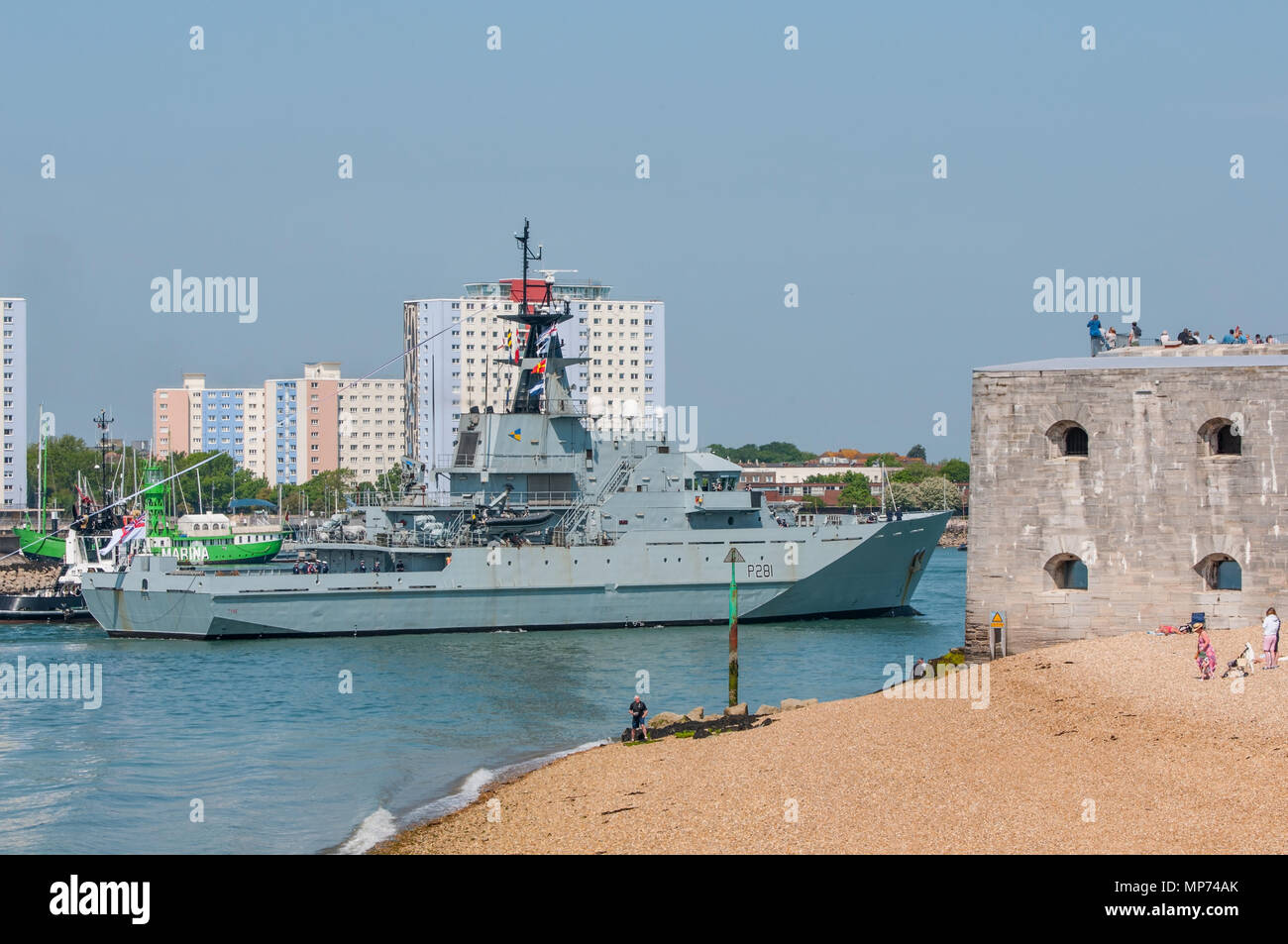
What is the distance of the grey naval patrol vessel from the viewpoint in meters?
36.3

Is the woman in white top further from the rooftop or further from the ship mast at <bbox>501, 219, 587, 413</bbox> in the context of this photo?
the ship mast at <bbox>501, 219, 587, 413</bbox>

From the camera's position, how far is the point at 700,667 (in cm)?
3089

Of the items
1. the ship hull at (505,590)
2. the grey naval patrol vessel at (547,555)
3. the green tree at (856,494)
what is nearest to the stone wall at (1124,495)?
the grey naval patrol vessel at (547,555)

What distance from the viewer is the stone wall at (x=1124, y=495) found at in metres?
20.2

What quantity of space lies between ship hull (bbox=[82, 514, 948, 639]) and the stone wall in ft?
51.6

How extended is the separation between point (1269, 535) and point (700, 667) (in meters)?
13.4

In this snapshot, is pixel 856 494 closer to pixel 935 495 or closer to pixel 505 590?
pixel 935 495

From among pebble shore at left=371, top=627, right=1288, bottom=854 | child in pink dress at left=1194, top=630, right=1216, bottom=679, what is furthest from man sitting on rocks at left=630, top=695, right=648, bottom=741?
child in pink dress at left=1194, top=630, right=1216, bottom=679

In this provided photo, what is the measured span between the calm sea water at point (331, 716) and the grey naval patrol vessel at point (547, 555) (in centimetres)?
75

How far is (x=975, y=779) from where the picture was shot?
15727 mm

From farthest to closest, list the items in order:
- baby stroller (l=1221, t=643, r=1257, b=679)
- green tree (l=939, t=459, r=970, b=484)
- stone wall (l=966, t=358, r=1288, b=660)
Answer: green tree (l=939, t=459, r=970, b=484) < stone wall (l=966, t=358, r=1288, b=660) < baby stroller (l=1221, t=643, r=1257, b=679)

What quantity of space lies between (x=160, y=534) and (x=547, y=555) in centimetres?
1636

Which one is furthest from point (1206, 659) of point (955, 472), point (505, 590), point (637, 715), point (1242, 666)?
point (955, 472)

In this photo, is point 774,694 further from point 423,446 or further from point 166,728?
point 423,446
